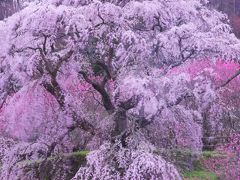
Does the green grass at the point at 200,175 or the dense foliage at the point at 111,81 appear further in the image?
the green grass at the point at 200,175

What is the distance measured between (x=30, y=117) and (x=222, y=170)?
2747mm

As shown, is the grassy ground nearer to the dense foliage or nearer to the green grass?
the green grass

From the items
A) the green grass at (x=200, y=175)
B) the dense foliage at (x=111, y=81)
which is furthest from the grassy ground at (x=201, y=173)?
the dense foliage at (x=111, y=81)

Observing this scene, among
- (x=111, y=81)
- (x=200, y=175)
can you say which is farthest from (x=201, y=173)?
(x=111, y=81)

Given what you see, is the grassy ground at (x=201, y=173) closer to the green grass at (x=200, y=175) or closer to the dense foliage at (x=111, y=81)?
the green grass at (x=200, y=175)

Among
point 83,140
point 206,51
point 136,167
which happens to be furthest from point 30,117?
point 206,51

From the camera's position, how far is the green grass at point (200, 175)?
655 centimetres

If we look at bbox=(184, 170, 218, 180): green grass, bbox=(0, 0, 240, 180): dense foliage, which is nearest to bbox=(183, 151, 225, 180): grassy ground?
bbox=(184, 170, 218, 180): green grass

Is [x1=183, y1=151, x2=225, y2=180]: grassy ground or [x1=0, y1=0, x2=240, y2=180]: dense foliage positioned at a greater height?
[x1=0, y1=0, x2=240, y2=180]: dense foliage

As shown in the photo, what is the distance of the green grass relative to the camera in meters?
6.55

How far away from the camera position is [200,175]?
6719mm

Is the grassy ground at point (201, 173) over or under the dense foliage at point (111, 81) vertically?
under

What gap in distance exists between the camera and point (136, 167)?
4602 millimetres

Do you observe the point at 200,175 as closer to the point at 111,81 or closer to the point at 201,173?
the point at 201,173
